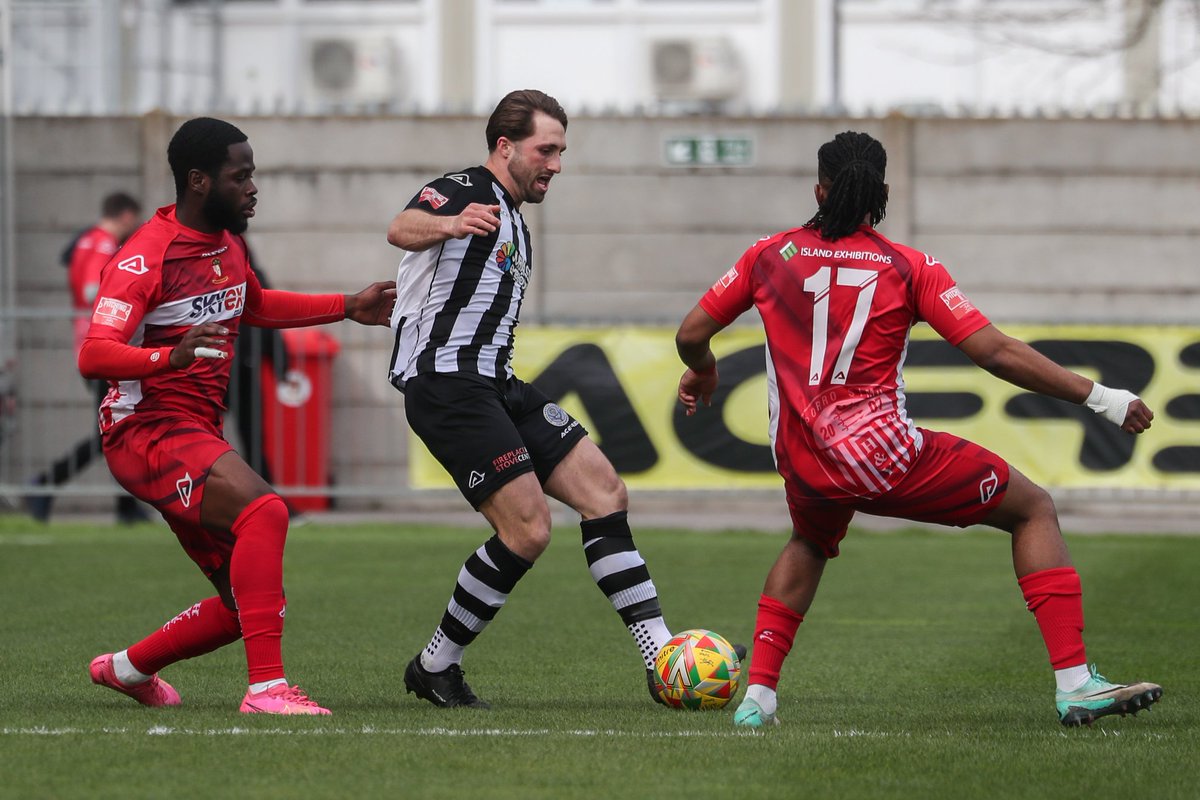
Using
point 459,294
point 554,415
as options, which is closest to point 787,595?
point 554,415

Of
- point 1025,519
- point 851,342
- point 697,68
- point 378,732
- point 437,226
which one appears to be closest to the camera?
point 378,732

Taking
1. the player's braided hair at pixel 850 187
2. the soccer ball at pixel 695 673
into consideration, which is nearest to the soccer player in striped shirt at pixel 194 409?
the soccer ball at pixel 695 673

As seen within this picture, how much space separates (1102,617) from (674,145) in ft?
26.6

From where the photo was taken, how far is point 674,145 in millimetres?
16750

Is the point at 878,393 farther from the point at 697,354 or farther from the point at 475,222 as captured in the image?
the point at 475,222

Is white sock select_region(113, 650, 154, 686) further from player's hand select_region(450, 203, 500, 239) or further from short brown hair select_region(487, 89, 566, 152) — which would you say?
short brown hair select_region(487, 89, 566, 152)

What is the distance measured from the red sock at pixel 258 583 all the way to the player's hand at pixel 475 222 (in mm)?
1056

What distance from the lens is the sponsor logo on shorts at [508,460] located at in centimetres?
647

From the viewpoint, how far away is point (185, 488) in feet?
20.5

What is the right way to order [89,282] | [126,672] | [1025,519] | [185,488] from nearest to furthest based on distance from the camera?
[1025,519] < [185,488] < [126,672] < [89,282]

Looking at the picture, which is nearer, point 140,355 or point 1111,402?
point 1111,402

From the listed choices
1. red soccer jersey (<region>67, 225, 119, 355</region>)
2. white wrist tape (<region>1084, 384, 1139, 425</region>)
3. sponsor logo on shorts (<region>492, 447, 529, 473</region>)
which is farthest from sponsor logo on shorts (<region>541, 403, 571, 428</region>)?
red soccer jersey (<region>67, 225, 119, 355</region>)

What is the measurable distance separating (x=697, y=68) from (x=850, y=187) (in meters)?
17.8

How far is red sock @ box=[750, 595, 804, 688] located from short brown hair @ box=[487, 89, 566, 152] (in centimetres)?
184
